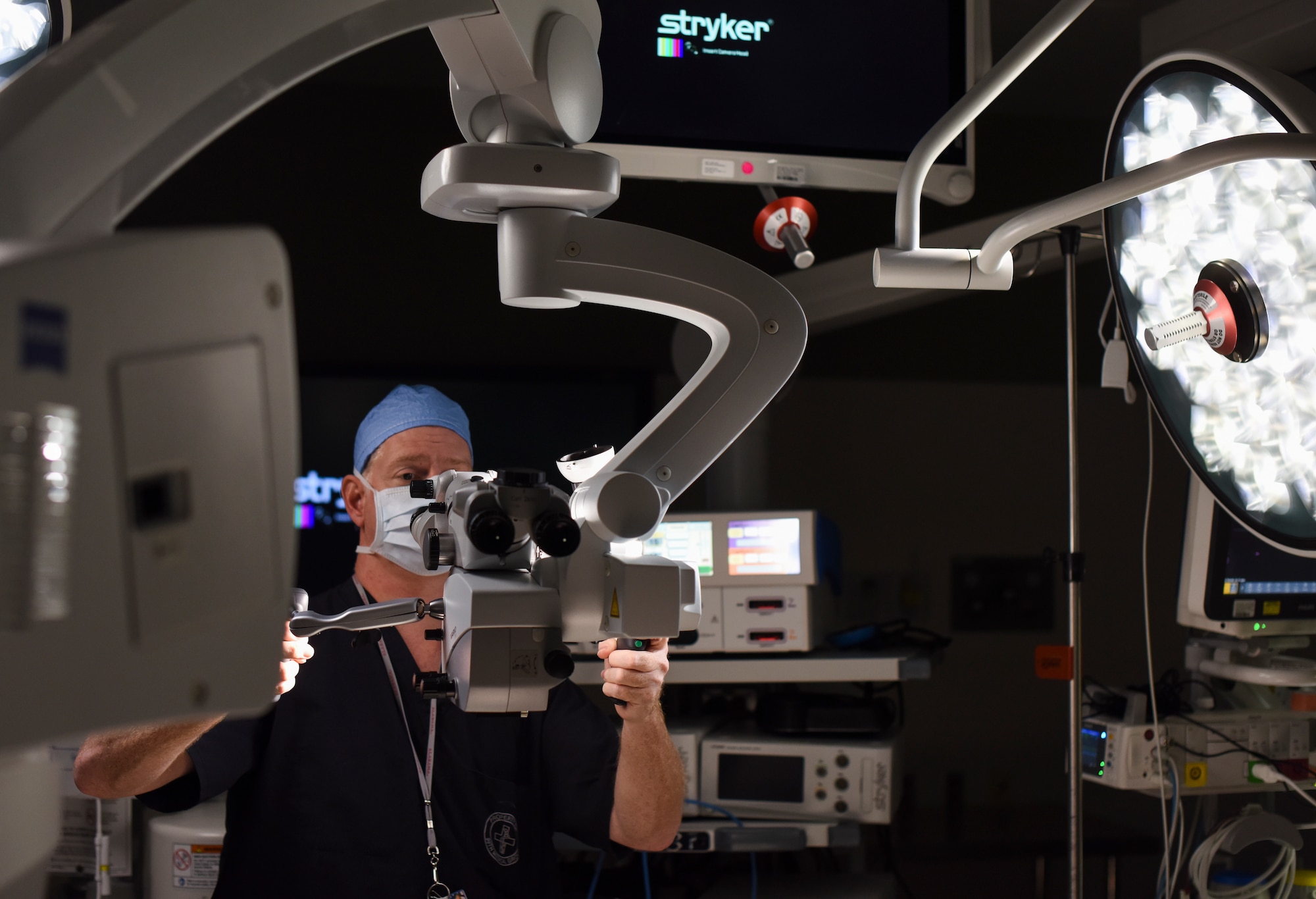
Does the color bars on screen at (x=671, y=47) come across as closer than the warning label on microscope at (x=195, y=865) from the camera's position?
Yes

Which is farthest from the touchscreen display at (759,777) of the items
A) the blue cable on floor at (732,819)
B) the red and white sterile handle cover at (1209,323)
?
the red and white sterile handle cover at (1209,323)

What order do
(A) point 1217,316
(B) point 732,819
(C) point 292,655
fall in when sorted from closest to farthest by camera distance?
(A) point 1217,316 → (C) point 292,655 → (B) point 732,819

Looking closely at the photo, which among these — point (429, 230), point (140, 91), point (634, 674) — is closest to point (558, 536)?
point (140, 91)

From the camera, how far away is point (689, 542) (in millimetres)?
2670

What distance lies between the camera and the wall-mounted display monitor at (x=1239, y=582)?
240cm

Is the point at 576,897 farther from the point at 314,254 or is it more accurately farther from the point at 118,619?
the point at 118,619

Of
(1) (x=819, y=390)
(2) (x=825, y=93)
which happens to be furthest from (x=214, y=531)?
(1) (x=819, y=390)

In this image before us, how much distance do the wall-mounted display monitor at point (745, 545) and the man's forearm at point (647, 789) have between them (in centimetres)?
78

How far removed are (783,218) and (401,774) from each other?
1.14m

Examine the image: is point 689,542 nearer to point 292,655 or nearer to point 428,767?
point 428,767

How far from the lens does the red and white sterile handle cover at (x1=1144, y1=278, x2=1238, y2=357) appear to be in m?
0.99

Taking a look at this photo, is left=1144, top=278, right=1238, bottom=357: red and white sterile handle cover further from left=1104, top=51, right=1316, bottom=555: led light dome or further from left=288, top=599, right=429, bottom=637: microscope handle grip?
left=288, top=599, right=429, bottom=637: microscope handle grip

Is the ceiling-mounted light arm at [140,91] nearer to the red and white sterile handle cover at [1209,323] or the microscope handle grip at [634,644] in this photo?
→ the microscope handle grip at [634,644]

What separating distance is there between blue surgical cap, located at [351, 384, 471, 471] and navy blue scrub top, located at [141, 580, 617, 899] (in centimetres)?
37
